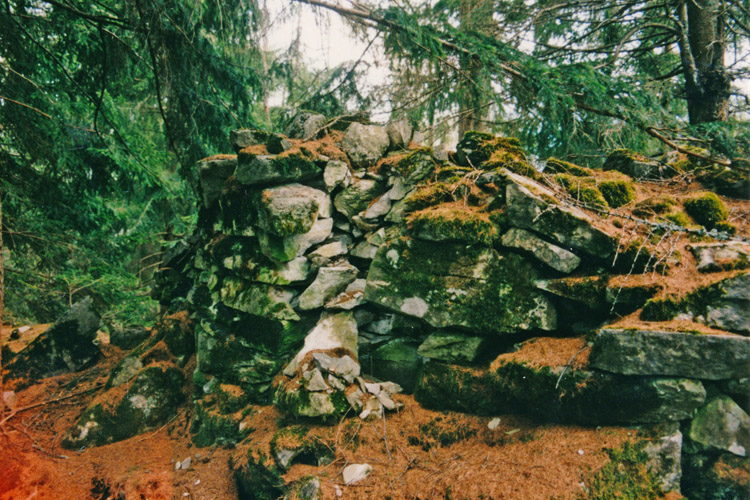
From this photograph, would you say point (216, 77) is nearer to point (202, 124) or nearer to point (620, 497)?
point (202, 124)

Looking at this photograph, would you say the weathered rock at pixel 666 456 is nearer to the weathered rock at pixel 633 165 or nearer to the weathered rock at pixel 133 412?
the weathered rock at pixel 633 165

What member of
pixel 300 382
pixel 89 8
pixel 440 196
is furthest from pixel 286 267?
pixel 89 8

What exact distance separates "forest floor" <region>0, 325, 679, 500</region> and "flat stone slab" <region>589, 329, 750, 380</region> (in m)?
0.50

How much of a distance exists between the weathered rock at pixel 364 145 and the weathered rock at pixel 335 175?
0.39 metres

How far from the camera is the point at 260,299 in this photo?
4328mm

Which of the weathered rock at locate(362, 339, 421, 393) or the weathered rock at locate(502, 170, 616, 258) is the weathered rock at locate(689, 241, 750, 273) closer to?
the weathered rock at locate(502, 170, 616, 258)

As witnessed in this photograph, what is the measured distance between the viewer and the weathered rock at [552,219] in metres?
3.03

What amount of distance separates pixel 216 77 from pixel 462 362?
463cm

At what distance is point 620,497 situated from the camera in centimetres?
215

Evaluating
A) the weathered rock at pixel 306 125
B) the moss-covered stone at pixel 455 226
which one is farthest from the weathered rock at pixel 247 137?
the moss-covered stone at pixel 455 226

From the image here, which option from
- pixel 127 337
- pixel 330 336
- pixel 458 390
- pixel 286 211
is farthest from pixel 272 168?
pixel 127 337

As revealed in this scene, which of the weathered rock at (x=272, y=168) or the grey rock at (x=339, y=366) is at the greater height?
the weathered rock at (x=272, y=168)

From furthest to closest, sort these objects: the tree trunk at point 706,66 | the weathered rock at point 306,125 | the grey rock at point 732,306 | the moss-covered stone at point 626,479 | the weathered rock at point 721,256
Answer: the weathered rock at point 306,125, the tree trunk at point 706,66, the weathered rock at point 721,256, the grey rock at point 732,306, the moss-covered stone at point 626,479

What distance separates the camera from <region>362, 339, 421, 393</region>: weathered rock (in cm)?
376
